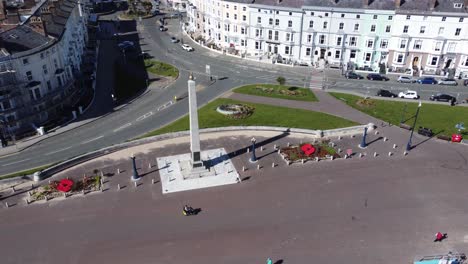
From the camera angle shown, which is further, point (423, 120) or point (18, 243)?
point (423, 120)

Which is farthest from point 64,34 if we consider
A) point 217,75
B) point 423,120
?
point 423,120

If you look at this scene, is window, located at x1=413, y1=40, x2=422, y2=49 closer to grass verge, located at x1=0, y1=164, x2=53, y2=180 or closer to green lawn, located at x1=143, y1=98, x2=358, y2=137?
green lawn, located at x1=143, y1=98, x2=358, y2=137

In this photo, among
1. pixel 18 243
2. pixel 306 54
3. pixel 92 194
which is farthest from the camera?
pixel 306 54

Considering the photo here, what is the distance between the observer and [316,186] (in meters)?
57.2

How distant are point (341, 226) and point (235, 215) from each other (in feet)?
44.2

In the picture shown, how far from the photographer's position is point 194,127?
187 ft

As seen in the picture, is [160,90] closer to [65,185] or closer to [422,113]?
[65,185]

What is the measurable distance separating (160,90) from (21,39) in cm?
2857

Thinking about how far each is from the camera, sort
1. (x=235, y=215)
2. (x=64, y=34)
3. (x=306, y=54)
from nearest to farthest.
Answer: (x=235, y=215) → (x=64, y=34) → (x=306, y=54)

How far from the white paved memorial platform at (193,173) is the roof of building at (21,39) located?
33.9 metres

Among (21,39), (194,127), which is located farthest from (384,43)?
(21,39)

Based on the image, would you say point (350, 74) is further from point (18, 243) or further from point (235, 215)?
point (18, 243)

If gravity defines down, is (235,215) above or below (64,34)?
below

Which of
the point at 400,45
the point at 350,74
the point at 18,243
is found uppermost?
the point at 400,45
